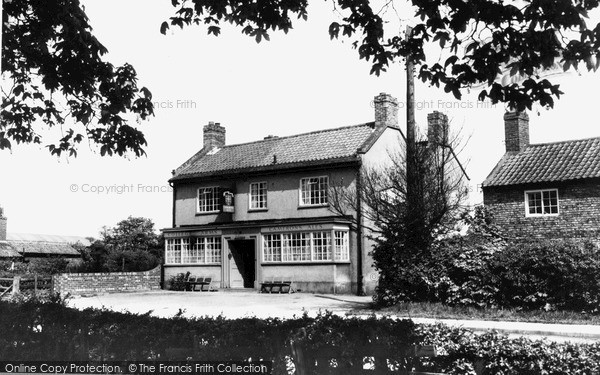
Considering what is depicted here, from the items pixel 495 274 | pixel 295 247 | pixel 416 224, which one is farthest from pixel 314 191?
pixel 495 274

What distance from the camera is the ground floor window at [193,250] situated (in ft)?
103

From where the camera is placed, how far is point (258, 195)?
102 feet

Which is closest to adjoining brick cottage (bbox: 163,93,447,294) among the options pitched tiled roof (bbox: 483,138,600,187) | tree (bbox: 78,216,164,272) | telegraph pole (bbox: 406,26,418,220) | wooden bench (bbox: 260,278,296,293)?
wooden bench (bbox: 260,278,296,293)

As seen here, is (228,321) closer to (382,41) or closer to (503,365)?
(503,365)

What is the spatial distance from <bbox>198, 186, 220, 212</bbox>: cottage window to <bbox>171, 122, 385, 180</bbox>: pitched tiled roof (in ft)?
3.02

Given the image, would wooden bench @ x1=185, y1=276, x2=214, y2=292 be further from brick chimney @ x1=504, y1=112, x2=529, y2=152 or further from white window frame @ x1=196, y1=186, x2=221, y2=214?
brick chimney @ x1=504, y1=112, x2=529, y2=152

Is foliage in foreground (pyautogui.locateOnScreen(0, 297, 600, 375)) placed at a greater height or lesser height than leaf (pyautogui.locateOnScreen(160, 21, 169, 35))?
lesser

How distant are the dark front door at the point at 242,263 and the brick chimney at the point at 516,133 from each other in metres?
13.6

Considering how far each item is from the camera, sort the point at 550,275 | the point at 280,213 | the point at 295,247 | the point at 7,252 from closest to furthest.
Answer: the point at 550,275, the point at 295,247, the point at 280,213, the point at 7,252

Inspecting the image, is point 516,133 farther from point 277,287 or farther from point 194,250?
point 194,250

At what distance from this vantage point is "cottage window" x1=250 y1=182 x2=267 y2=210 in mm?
30953

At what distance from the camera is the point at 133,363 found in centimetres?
612

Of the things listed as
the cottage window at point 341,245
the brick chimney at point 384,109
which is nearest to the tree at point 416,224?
the cottage window at point 341,245

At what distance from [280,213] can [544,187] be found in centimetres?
1262
